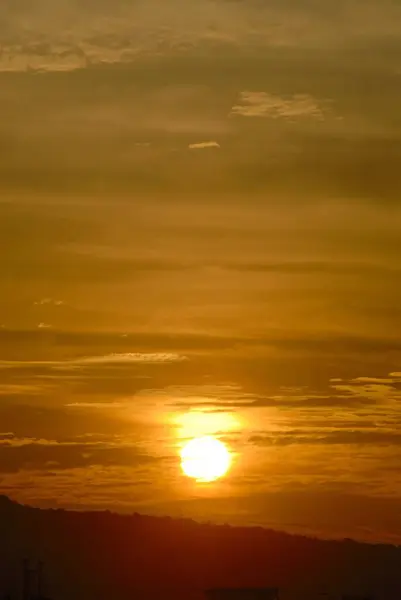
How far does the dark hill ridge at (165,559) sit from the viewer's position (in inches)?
3068

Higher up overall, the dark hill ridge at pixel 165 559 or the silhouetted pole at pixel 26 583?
the dark hill ridge at pixel 165 559

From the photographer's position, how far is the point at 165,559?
86875 millimetres

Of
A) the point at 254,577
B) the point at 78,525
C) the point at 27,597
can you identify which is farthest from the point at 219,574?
the point at 27,597

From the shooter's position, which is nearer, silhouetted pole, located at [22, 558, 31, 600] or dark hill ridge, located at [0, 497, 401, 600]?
silhouetted pole, located at [22, 558, 31, 600]

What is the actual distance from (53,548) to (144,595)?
10826mm

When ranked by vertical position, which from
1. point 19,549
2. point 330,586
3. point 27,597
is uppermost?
point 19,549

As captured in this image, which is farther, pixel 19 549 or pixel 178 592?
pixel 19 549

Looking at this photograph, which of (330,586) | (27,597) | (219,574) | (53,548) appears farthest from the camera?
(53,548)

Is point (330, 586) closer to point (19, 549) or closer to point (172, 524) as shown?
point (172, 524)

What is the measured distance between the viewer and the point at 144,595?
259ft

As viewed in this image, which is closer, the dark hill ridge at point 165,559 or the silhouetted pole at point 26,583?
the silhouetted pole at point 26,583

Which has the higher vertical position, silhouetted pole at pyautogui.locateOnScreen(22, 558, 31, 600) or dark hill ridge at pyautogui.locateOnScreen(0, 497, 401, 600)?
dark hill ridge at pyautogui.locateOnScreen(0, 497, 401, 600)

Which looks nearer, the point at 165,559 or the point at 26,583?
the point at 26,583

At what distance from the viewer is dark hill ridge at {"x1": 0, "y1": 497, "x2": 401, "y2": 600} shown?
77.9m
